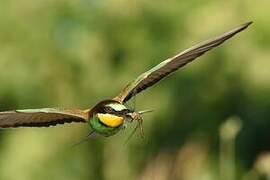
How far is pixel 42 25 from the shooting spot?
2.21 metres

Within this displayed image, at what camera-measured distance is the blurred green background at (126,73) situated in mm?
2068

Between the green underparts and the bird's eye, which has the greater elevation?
the bird's eye

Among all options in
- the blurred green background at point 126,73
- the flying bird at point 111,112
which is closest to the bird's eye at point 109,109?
the flying bird at point 111,112

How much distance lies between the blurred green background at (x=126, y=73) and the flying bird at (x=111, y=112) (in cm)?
121

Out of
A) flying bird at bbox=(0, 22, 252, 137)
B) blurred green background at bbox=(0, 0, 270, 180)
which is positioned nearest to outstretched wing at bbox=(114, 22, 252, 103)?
flying bird at bbox=(0, 22, 252, 137)

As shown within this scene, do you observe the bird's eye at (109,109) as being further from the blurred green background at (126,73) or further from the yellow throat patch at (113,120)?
the blurred green background at (126,73)

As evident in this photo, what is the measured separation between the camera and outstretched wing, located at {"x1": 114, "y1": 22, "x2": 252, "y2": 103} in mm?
724

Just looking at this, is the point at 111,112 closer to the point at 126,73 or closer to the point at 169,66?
the point at 169,66

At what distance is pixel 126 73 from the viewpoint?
209 centimetres

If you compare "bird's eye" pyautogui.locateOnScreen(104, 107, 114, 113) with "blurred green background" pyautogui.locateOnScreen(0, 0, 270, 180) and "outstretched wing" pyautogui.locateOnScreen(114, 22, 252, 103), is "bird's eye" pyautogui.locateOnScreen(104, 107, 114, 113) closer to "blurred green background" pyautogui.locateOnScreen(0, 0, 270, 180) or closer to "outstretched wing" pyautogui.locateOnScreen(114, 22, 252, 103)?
"outstretched wing" pyautogui.locateOnScreen(114, 22, 252, 103)

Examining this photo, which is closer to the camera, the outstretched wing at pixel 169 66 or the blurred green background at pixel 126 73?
the outstretched wing at pixel 169 66

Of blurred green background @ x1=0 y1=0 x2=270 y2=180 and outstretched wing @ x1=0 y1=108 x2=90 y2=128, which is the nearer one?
outstretched wing @ x1=0 y1=108 x2=90 y2=128

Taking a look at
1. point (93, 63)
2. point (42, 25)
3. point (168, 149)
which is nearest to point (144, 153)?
point (168, 149)

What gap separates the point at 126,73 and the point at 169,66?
133cm
